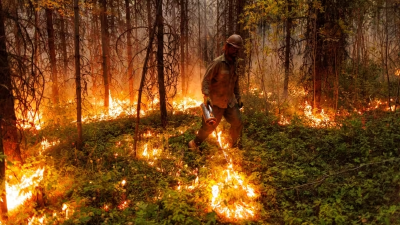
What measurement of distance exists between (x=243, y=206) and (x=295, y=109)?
20.9 feet

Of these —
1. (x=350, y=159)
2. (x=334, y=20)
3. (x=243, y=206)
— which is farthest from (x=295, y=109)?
(x=243, y=206)

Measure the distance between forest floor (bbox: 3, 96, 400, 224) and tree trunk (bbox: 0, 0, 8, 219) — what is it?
24 centimetres

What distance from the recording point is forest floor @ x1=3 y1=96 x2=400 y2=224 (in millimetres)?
3914

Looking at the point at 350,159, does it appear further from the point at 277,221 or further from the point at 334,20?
the point at 334,20

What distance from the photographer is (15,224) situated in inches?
144

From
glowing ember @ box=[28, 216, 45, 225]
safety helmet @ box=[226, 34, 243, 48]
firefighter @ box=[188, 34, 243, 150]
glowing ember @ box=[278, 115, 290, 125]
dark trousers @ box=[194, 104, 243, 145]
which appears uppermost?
safety helmet @ box=[226, 34, 243, 48]

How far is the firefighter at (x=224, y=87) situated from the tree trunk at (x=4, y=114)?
→ 323cm

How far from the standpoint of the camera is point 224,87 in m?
5.70

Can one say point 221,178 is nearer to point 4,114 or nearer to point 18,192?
point 18,192

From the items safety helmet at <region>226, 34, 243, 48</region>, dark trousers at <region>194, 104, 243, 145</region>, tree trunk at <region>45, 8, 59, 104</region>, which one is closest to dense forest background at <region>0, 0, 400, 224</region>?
dark trousers at <region>194, 104, 243, 145</region>

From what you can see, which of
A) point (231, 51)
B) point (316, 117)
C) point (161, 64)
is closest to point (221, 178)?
point (231, 51)

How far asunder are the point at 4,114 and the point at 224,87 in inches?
154

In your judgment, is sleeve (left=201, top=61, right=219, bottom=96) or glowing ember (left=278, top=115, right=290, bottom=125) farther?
glowing ember (left=278, top=115, right=290, bottom=125)

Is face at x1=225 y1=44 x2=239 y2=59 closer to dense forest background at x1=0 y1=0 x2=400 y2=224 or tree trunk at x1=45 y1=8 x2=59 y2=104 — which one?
dense forest background at x1=0 y1=0 x2=400 y2=224
